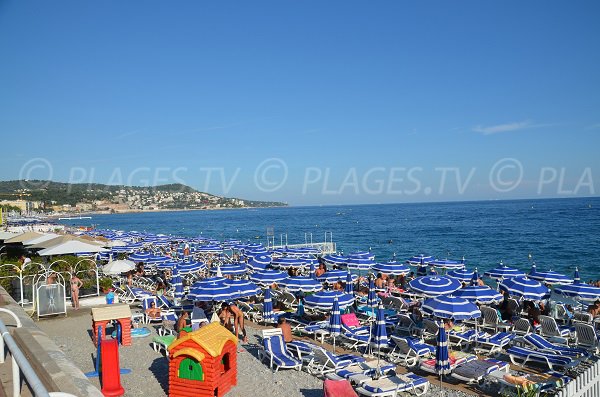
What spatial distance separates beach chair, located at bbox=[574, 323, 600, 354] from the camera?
973 centimetres

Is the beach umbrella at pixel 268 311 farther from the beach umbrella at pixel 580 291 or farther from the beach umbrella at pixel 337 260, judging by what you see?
the beach umbrella at pixel 580 291

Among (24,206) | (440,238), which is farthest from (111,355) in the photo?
(24,206)

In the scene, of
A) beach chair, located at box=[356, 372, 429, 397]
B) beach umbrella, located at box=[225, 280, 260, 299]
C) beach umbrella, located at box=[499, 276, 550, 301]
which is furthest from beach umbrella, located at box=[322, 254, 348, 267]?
beach chair, located at box=[356, 372, 429, 397]

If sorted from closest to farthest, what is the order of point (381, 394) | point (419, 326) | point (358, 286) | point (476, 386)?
point (381, 394) → point (476, 386) → point (419, 326) → point (358, 286)

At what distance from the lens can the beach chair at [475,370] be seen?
795 cm

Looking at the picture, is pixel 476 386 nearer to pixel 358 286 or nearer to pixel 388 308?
pixel 388 308

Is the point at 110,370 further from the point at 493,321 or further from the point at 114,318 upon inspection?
the point at 493,321

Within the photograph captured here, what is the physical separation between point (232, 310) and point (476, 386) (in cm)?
602

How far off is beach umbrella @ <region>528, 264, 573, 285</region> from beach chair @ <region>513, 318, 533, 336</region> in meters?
3.88

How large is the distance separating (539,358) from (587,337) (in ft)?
6.03

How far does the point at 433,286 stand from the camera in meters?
11.2

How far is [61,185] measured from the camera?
159m

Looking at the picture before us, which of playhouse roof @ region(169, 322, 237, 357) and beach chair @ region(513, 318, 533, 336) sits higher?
playhouse roof @ region(169, 322, 237, 357)

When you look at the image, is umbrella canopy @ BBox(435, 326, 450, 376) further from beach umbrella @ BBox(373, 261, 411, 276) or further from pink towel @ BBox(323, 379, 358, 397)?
beach umbrella @ BBox(373, 261, 411, 276)
